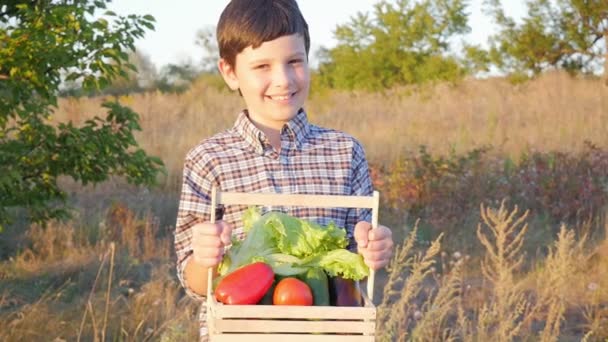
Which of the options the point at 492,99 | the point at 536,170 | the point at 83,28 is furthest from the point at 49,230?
the point at 492,99

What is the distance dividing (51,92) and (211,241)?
120 inches

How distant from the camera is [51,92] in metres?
4.20

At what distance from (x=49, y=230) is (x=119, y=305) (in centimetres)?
164

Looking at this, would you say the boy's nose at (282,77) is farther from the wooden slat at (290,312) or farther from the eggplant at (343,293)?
the wooden slat at (290,312)

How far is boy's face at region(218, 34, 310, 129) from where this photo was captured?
1815mm

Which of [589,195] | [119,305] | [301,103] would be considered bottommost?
[119,305]

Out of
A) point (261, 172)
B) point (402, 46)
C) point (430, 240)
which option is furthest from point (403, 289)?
point (402, 46)

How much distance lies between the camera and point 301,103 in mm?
1894

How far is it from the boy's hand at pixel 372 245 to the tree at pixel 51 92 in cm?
274

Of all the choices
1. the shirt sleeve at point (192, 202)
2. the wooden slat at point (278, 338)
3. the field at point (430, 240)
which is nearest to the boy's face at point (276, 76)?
the shirt sleeve at point (192, 202)

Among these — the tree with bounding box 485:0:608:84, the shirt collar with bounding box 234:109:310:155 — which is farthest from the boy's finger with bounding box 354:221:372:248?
the tree with bounding box 485:0:608:84

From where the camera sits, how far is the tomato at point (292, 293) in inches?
51.7

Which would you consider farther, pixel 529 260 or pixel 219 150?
pixel 529 260

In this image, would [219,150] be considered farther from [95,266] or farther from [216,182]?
[95,266]
